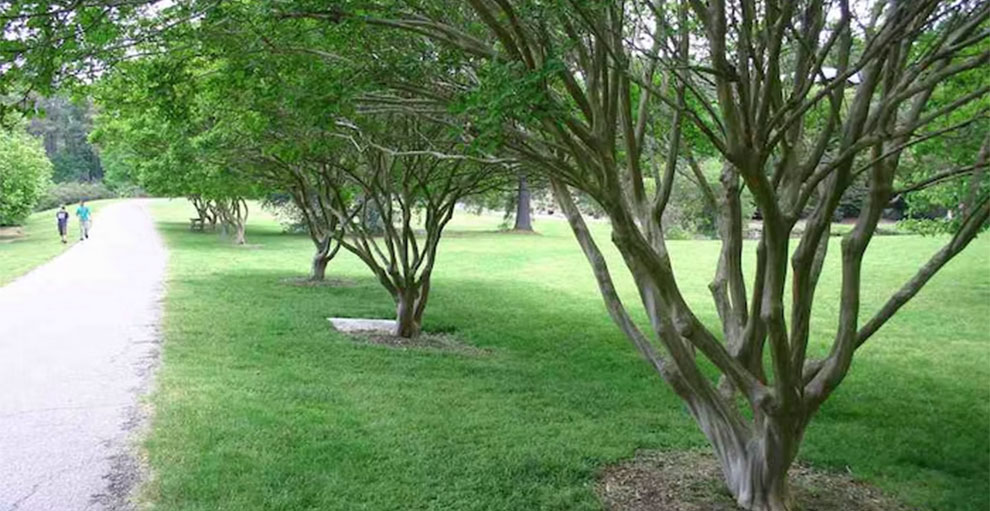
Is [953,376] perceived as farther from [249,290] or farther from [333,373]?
[249,290]

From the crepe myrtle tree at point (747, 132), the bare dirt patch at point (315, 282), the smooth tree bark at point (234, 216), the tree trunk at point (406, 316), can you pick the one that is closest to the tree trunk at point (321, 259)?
the bare dirt patch at point (315, 282)

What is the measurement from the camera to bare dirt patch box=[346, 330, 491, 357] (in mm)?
10919

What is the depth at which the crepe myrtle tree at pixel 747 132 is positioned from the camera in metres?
3.93

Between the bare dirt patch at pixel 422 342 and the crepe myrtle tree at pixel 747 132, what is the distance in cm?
525

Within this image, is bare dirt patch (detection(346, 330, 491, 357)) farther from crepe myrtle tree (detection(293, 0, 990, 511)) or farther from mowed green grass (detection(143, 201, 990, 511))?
crepe myrtle tree (detection(293, 0, 990, 511))

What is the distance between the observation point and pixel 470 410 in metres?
7.47

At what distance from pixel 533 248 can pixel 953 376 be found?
2254 centimetres

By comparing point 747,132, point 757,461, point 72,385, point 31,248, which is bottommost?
point 31,248

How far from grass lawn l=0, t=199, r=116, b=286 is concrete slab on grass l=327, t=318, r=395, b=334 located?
316 inches

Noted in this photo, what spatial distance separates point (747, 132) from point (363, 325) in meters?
9.36

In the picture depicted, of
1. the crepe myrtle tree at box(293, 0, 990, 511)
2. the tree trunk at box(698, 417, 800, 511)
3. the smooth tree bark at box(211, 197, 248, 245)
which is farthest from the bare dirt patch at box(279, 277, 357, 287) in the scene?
the tree trunk at box(698, 417, 800, 511)

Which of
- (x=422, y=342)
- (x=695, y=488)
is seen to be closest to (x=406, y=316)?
(x=422, y=342)

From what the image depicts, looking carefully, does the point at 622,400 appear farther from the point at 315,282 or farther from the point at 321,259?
the point at 321,259

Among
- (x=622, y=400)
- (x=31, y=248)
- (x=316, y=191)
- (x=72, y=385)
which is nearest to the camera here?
(x=72, y=385)
